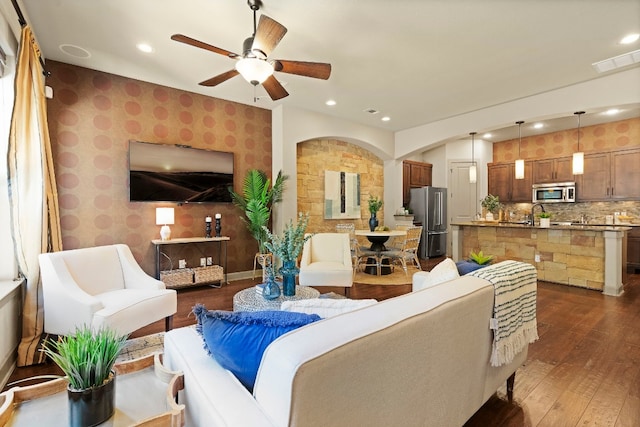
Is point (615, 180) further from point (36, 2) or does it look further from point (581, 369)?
point (36, 2)

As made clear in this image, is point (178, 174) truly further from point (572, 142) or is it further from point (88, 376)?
point (572, 142)

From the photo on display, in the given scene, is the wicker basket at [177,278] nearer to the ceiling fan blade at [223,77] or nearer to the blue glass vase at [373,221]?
the ceiling fan blade at [223,77]

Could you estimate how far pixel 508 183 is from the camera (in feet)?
24.2

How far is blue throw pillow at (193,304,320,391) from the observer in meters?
0.98

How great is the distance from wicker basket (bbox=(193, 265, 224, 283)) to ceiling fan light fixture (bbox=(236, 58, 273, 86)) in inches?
111

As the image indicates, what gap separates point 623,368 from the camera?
2246 millimetres

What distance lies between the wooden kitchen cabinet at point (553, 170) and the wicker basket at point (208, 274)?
7027mm

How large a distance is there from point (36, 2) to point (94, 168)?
185 centimetres

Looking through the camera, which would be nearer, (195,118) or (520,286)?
(520,286)

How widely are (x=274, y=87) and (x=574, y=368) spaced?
3.54m

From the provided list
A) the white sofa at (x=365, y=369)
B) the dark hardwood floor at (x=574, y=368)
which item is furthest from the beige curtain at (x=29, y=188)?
the white sofa at (x=365, y=369)

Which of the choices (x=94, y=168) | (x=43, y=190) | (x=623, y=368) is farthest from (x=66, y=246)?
(x=623, y=368)

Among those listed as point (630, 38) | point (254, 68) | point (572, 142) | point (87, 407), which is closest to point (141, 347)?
point (87, 407)

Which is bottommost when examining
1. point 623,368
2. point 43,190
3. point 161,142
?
point 623,368
